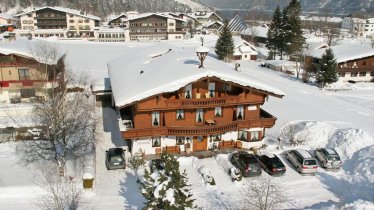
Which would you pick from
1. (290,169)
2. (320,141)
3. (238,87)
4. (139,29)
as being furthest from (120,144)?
(139,29)

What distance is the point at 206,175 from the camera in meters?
24.3

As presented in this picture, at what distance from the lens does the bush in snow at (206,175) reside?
78.2 feet

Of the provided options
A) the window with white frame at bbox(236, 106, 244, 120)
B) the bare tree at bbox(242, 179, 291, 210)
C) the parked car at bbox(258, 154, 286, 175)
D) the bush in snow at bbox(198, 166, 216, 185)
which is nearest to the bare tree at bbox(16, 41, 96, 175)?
the bush in snow at bbox(198, 166, 216, 185)

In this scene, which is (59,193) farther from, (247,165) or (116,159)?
(247,165)

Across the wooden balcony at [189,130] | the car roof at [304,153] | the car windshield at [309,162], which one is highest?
the wooden balcony at [189,130]

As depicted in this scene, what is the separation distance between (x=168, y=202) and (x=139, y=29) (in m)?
101

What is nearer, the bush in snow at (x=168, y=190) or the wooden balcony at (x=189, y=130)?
the bush in snow at (x=168, y=190)

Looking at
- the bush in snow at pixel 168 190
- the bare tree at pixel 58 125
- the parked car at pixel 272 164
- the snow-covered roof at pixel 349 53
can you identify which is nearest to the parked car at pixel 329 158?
the parked car at pixel 272 164

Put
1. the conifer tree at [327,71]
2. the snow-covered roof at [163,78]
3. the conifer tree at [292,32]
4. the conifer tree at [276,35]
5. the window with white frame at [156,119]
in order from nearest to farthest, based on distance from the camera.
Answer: the snow-covered roof at [163,78]
the window with white frame at [156,119]
the conifer tree at [327,71]
the conifer tree at [292,32]
the conifer tree at [276,35]

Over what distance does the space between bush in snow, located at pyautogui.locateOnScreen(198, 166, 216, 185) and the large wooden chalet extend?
3.26 meters

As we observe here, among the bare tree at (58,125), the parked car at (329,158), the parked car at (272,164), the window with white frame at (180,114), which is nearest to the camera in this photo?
the bare tree at (58,125)

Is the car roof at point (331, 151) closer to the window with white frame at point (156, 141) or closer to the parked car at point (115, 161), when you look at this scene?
the window with white frame at point (156, 141)

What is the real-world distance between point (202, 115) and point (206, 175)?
6.04 metres

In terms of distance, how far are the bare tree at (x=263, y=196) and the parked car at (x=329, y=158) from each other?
4.86 m
